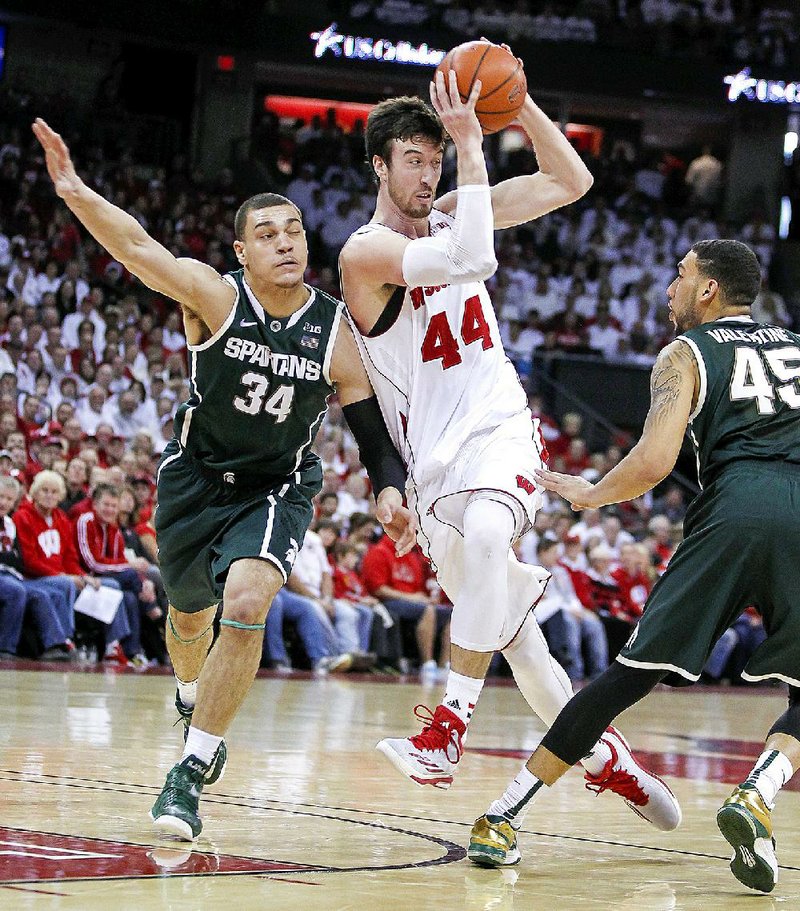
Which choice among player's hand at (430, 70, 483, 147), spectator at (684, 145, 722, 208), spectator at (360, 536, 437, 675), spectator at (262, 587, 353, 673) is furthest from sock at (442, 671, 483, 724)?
spectator at (684, 145, 722, 208)

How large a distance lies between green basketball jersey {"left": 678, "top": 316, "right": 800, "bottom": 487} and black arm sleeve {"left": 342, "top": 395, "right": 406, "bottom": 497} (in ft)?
3.39

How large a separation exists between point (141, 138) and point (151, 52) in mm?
2441

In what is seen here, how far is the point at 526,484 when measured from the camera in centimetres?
498

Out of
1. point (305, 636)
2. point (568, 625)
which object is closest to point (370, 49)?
point (568, 625)

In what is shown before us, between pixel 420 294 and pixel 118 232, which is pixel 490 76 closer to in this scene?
pixel 420 294

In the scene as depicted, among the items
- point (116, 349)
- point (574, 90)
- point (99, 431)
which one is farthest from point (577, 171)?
point (574, 90)

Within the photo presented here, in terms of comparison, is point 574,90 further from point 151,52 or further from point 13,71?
point 13,71

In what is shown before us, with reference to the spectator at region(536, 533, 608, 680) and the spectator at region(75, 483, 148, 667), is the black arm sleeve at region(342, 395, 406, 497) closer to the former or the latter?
the spectator at region(75, 483, 148, 667)

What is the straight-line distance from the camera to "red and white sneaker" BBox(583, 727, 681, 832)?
4848mm

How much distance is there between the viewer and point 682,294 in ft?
16.1

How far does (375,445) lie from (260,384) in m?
0.45

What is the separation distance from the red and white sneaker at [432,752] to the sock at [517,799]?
0.18 m

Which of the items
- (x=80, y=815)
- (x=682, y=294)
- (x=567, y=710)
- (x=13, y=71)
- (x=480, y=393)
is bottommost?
(x=80, y=815)

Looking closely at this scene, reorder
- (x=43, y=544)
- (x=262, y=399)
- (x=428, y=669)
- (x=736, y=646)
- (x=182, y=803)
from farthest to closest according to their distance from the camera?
(x=736, y=646) → (x=428, y=669) → (x=43, y=544) → (x=262, y=399) → (x=182, y=803)
